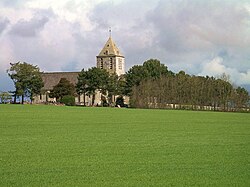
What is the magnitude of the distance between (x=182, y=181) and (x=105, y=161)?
3742 mm

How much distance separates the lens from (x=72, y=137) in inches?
933

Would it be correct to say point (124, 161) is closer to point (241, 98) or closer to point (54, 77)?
point (241, 98)

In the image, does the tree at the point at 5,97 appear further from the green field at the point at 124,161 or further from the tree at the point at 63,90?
the green field at the point at 124,161

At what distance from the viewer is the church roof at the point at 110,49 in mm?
135750

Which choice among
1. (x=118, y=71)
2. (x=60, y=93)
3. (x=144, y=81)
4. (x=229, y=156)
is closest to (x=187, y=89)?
(x=144, y=81)

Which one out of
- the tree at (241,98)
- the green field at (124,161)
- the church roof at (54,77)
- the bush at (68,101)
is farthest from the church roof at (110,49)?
the green field at (124,161)

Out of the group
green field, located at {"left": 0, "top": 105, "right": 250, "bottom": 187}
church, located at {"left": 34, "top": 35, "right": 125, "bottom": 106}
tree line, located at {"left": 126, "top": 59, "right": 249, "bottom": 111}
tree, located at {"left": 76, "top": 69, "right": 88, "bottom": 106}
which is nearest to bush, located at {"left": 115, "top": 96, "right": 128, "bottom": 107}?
tree, located at {"left": 76, "top": 69, "right": 88, "bottom": 106}

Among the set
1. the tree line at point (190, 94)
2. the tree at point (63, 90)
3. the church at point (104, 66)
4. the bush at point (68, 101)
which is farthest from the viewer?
the church at point (104, 66)

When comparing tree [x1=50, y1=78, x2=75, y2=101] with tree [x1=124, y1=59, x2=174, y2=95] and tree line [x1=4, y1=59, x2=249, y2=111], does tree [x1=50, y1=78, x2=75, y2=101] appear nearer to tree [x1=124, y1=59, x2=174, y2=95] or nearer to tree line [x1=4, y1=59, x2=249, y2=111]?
tree line [x1=4, y1=59, x2=249, y2=111]

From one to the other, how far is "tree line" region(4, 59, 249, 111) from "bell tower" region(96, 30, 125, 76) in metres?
20.8

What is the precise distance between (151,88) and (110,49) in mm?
52638

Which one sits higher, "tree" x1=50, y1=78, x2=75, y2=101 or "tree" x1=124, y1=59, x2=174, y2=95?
"tree" x1=124, y1=59, x2=174, y2=95

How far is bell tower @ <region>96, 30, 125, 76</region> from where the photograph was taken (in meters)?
134

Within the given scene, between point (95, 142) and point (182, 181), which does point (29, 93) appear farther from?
point (182, 181)
